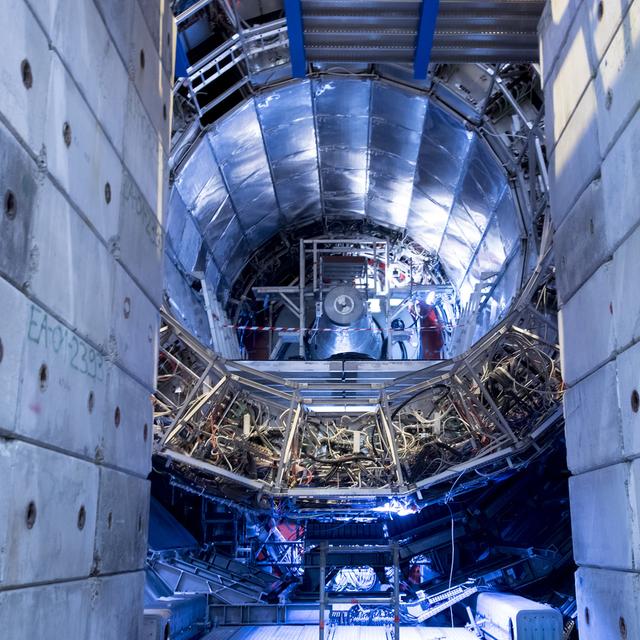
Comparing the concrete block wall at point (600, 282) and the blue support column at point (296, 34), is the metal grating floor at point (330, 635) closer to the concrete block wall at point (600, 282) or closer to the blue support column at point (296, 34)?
the concrete block wall at point (600, 282)

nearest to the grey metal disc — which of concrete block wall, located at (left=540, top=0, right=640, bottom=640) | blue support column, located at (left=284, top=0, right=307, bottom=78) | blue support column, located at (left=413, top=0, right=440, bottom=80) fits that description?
blue support column, located at (left=284, top=0, right=307, bottom=78)

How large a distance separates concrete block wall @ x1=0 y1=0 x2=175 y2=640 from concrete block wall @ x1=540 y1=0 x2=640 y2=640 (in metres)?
2.23

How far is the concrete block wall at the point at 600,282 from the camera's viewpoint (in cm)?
334

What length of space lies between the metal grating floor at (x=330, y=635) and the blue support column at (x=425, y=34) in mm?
6704

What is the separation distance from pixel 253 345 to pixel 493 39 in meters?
11.8

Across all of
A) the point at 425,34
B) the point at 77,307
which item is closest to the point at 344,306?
the point at 425,34

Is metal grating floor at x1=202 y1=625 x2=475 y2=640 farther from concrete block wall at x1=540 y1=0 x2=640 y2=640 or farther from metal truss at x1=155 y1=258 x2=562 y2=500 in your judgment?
concrete block wall at x1=540 y1=0 x2=640 y2=640

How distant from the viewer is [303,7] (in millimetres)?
5582

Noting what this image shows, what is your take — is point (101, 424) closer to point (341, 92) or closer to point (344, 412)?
point (344, 412)

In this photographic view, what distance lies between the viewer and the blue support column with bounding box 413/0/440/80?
5289 millimetres

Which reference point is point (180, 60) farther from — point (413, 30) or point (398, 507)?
point (398, 507)

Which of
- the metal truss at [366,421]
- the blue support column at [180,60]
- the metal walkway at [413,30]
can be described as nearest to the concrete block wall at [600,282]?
A: the metal walkway at [413,30]

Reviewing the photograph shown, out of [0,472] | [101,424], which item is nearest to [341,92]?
[101,424]

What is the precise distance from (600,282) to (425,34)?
8.26 feet
